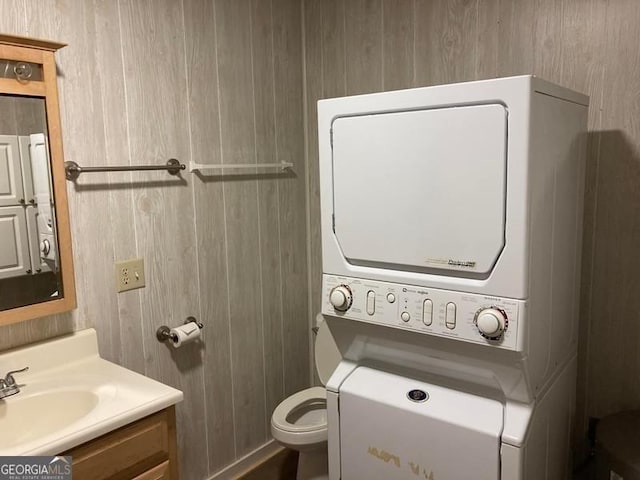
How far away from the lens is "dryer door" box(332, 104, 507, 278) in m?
1.32

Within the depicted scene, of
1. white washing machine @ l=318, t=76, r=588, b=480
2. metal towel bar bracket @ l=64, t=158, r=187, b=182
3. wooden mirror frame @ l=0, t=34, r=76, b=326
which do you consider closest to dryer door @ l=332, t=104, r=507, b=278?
white washing machine @ l=318, t=76, r=588, b=480

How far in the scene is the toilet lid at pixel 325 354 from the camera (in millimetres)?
2295

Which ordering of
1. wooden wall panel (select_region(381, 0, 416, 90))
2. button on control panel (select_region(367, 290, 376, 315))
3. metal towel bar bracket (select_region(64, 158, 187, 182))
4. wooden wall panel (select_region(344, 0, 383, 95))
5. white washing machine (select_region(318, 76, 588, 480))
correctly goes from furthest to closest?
wooden wall panel (select_region(344, 0, 383, 95))
wooden wall panel (select_region(381, 0, 416, 90))
metal towel bar bracket (select_region(64, 158, 187, 182))
button on control panel (select_region(367, 290, 376, 315))
white washing machine (select_region(318, 76, 588, 480))

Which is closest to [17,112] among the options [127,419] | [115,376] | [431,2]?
[115,376]

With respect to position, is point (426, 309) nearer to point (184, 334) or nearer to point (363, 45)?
point (184, 334)

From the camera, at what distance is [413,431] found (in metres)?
1.48

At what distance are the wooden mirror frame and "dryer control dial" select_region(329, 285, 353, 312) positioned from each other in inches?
33.7

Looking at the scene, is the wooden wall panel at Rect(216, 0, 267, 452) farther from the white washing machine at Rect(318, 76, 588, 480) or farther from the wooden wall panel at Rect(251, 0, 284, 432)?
the white washing machine at Rect(318, 76, 588, 480)

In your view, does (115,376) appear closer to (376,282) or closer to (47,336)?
(47,336)

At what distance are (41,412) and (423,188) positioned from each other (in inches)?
51.1

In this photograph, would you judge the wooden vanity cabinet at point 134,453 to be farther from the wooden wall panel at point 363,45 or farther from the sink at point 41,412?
the wooden wall panel at point 363,45

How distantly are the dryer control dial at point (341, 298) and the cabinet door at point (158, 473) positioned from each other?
69 centimetres

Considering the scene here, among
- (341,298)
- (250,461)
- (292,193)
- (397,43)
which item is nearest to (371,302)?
(341,298)

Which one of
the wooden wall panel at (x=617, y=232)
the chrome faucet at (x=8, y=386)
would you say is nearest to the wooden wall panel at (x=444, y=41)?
the wooden wall panel at (x=617, y=232)
